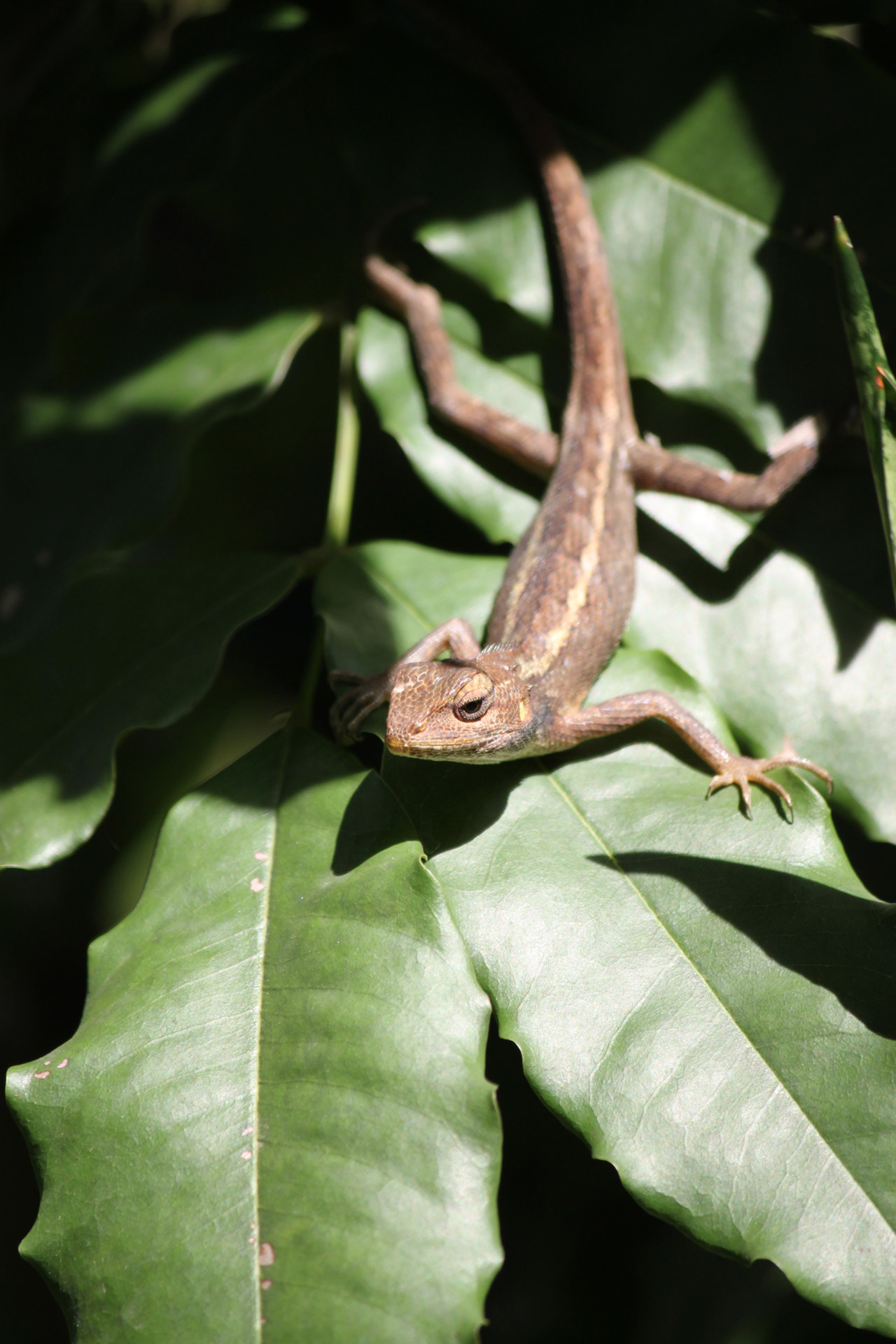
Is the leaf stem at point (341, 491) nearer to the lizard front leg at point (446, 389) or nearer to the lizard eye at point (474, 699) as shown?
the lizard front leg at point (446, 389)

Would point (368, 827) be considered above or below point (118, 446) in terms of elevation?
below

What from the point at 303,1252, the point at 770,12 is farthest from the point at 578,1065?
the point at 770,12

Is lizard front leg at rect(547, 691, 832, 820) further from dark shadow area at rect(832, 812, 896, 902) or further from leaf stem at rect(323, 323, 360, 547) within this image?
leaf stem at rect(323, 323, 360, 547)

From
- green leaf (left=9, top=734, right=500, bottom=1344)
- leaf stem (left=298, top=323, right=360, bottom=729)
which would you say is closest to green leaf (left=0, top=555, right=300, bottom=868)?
leaf stem (left=298, top=323, right=360, bottom=729)

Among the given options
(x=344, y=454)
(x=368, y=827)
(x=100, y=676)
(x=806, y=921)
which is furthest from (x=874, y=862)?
(x=100, y=676)

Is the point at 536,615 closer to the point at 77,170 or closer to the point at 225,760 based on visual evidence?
the point at 225,760

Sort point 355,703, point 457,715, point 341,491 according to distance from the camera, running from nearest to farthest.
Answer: point 457,715 < point 355,703 < point 341,491

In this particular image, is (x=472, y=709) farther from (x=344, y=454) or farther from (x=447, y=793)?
(x=344, y=454)
